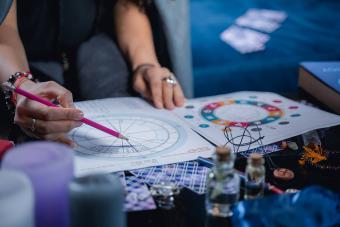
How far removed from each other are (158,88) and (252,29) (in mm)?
864

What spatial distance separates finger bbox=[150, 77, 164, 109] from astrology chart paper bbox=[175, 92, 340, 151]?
44 mm

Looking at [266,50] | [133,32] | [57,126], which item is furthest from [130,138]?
[266,50]

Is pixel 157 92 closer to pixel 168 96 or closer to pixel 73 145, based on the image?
pixel 168 96

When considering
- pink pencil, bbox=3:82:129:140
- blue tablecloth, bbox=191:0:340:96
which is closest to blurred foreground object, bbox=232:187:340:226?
pink pencil, bbox=3:82:129:140

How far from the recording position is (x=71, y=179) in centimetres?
46

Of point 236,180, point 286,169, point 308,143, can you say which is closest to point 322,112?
point 308,143

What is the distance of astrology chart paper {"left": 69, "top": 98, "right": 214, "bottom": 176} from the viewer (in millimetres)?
688

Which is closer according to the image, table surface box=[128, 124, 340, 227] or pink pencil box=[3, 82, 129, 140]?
table surface box=[128, 124, 340, 227]

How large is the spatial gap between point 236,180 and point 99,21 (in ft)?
2.97

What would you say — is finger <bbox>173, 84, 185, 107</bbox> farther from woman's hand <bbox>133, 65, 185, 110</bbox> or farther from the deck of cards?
the deck of cards

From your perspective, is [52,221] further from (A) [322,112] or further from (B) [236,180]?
(A) [322,112]

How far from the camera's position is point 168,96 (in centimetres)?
94

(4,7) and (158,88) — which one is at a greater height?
(4,7)

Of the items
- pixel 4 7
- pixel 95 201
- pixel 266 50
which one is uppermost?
pixel 4 7
